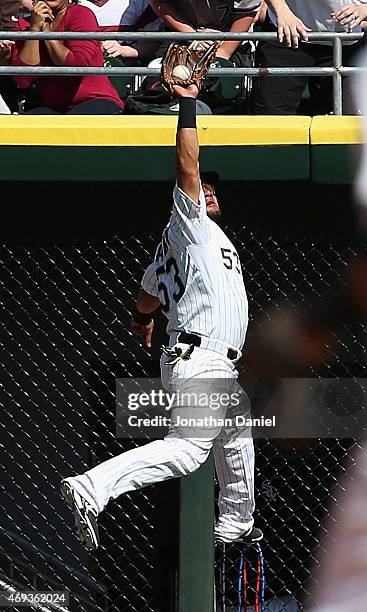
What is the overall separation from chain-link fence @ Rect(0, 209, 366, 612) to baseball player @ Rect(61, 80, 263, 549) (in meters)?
1.18

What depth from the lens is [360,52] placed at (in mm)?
5891

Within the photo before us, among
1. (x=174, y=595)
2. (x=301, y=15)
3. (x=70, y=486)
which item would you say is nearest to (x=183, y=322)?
(x=70, y=486)

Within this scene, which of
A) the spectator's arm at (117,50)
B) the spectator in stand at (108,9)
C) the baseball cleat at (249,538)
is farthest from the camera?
the spectator in stand at (108,9)

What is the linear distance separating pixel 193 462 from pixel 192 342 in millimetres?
507

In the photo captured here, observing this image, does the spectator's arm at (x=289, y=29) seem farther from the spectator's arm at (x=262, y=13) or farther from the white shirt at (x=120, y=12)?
the white shirt at (x=120, y=12)

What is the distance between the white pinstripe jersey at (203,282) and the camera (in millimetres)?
4805

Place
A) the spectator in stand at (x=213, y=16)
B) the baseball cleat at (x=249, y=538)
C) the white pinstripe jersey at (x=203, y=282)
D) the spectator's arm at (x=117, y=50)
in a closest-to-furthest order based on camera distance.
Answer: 1. the white pinstripe jersey at (x=203, y=282)
2. the baseball cleat at (x=249, y=538)
3. the spectator in stand at (x=213, y=16)
4. the spectator's arm at (x=117, y=50)

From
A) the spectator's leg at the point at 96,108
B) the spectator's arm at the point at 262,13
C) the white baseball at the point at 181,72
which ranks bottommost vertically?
the spectator's leg at the point at 96,108

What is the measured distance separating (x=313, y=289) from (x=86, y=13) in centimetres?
196

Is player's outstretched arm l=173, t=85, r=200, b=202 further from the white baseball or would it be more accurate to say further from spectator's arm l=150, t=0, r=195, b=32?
spectator's arm l=150, t=0, r=195, b=32

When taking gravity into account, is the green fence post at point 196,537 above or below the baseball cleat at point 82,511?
below

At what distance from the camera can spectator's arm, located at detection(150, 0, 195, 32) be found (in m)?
6.24

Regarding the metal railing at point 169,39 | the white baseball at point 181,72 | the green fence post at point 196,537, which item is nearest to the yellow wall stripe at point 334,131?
the metal railing at point 169,39

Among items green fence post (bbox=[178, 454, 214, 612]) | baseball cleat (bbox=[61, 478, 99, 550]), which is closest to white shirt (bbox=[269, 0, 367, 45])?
green fence post (bbox=[178, 454, 214, 612])
